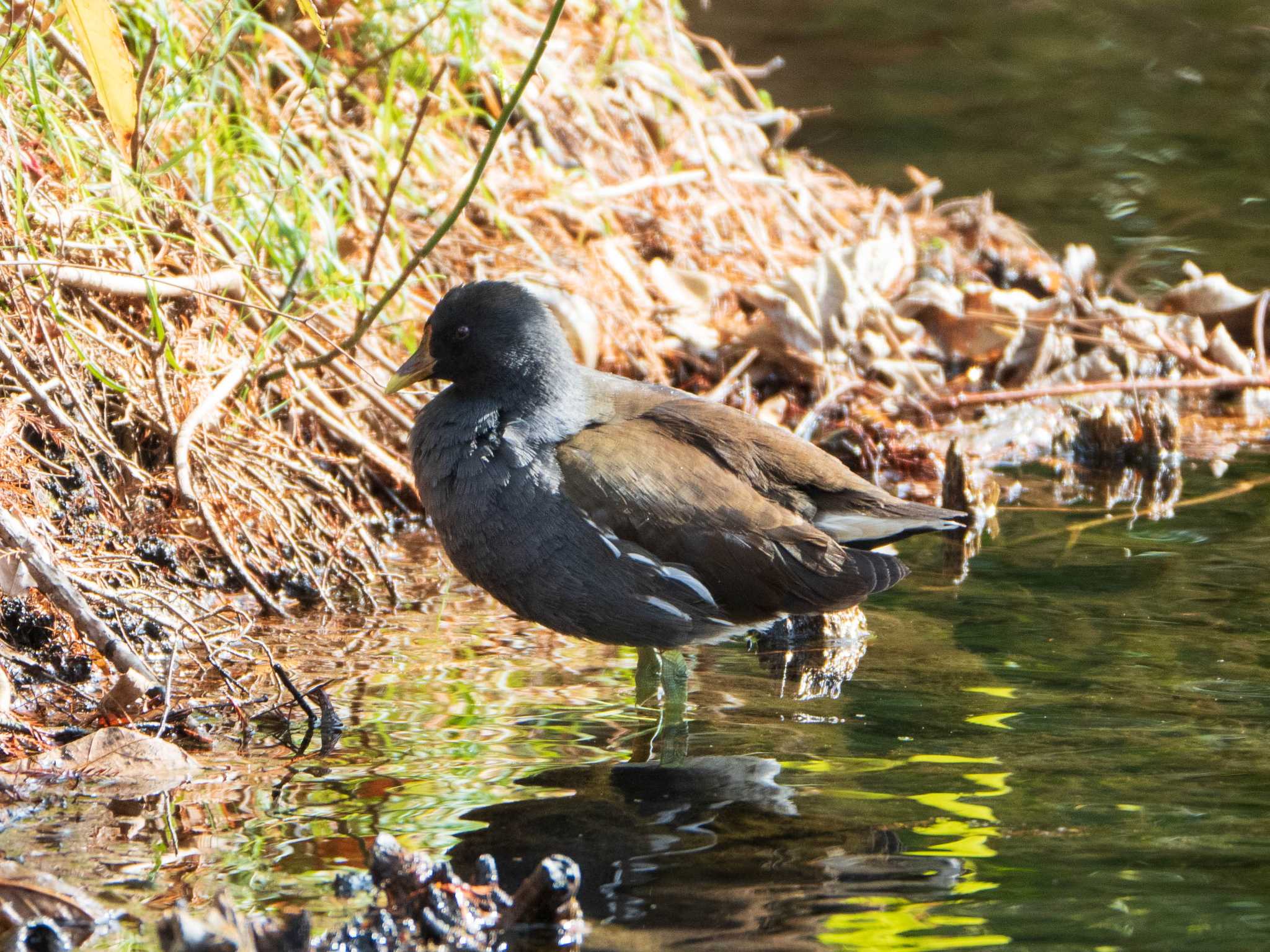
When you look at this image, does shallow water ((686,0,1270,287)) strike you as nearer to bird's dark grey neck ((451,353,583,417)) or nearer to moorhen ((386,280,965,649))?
moorhen ((386,280,965,649))

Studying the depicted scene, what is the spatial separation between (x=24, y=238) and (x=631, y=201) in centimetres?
312

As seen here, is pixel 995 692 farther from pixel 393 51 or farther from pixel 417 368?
pixel 393 51

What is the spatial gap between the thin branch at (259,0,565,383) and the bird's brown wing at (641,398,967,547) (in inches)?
25.2

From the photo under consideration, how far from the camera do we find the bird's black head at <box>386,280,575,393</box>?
12.4 feet

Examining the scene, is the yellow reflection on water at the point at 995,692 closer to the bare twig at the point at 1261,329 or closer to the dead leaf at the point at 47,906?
the dead leaf at the point at 47,906

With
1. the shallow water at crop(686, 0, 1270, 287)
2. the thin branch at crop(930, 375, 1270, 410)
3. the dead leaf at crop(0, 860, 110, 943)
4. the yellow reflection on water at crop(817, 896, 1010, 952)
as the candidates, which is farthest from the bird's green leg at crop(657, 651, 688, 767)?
the shallow water at crop(686, 0, 1270, 287)

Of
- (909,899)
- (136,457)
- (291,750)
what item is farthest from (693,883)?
(136,457)

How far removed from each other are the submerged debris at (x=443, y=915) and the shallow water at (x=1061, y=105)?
5.72 m

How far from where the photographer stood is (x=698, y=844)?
9.19 ft

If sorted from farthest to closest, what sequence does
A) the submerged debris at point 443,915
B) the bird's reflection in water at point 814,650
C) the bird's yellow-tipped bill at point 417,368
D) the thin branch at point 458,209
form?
the bird's yellow-tipped bill at point 417,368, the bird's reflection in water at point 814,650, the thin branch at point 458,209, the submerged debris at point 443,915

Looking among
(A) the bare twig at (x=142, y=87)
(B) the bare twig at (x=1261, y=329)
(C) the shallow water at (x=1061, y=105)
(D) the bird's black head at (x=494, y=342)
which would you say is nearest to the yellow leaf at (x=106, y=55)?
(A) the bare twig at (x=142, y=87)

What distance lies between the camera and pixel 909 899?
8.39 feet

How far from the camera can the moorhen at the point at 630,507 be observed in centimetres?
349

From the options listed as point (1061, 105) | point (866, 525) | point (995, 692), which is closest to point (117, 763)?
point (866, 525)
